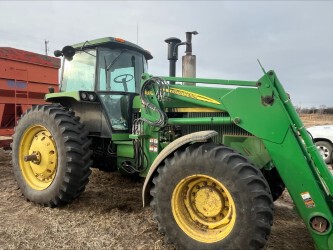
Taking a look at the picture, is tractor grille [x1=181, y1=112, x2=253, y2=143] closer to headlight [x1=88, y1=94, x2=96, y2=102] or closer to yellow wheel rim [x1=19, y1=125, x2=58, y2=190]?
headlight [x1=88, y1=94, x2=96, y2=102]

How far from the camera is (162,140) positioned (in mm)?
4043

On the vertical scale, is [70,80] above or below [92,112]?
above

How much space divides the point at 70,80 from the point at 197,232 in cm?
312

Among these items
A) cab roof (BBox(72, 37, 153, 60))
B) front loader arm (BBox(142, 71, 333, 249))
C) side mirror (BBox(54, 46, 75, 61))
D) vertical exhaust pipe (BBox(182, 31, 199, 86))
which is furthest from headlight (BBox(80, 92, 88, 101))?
front loader arm (BBox(142, 71, 333, 249))

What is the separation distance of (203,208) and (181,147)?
644mm

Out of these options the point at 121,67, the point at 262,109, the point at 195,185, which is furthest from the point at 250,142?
the point at 121,67

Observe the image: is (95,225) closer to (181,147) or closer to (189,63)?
(181,147)

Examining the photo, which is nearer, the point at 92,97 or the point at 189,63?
the point at 189,63

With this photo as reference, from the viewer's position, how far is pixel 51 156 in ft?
14.2

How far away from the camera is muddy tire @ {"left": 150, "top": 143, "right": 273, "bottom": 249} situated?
2.74 m

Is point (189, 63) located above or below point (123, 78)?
above

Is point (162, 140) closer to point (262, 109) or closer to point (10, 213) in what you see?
point (262, 109)

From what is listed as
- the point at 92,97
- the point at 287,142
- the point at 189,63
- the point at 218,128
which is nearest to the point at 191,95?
the point at 218,128

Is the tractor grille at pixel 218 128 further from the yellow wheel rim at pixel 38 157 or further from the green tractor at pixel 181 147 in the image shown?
the yellow wheel rim at pixel 38 157
